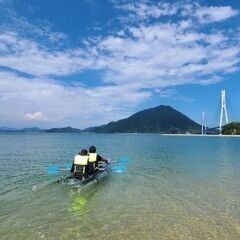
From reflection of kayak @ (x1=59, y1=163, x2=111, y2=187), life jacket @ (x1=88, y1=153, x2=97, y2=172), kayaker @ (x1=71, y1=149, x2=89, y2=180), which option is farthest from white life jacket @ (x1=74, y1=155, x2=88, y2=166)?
life jacket @ (x1=88, y1=153, x2=97, y2=172)

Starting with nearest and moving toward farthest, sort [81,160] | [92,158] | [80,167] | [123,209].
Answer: [123,209] → [80,167] → [81,160] → [92,158]

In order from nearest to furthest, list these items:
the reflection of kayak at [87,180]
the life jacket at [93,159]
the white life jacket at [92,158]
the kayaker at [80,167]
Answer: the reflection of kayak at [87,180]
the kayaker at [80,167]
the life jacket at [93,159]
the white life jacket at [92,158]

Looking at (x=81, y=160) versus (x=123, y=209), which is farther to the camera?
(x=81, y=160)

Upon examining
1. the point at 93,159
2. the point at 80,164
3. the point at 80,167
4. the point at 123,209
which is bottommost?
the point at 123,209

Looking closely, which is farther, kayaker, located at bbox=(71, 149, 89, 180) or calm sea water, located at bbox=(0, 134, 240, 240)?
kayaker, located at bbox=(71, 149, 89, 180)

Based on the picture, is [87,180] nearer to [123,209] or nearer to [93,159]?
[93,159]

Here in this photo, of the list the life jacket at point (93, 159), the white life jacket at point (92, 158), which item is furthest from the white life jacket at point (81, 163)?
the white life jacket at point (92, 158)

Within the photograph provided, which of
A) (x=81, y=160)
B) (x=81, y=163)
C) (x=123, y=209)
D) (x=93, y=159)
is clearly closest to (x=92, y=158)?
(x=93, y=159)

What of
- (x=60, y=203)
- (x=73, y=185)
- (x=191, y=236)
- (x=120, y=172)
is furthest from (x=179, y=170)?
(x=191, y=236)

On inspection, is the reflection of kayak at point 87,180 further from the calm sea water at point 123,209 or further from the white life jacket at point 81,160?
the white life jacket at point 81,160

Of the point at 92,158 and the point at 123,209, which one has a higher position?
the point at 92,158

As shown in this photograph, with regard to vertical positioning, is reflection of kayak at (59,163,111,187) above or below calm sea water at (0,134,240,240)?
above

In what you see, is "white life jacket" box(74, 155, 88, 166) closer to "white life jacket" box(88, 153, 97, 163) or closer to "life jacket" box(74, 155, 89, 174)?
"life jacket" box(74, 155, 89, 174)

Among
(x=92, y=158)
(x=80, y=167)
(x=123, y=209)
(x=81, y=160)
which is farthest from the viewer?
(x=92, y=158)
